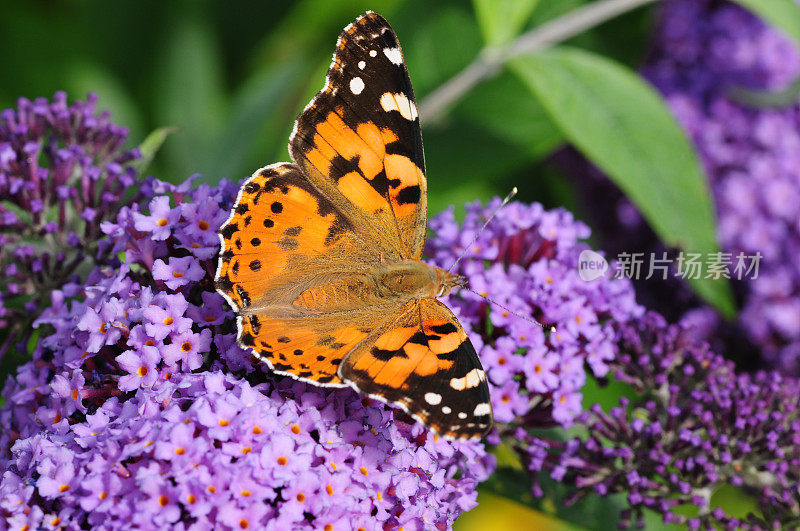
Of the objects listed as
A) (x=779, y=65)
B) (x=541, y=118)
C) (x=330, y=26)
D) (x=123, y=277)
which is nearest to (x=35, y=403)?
(x=123, y=277)

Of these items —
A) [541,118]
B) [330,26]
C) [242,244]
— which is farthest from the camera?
[330,26]

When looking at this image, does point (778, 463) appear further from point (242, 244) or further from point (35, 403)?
point (35, 403)

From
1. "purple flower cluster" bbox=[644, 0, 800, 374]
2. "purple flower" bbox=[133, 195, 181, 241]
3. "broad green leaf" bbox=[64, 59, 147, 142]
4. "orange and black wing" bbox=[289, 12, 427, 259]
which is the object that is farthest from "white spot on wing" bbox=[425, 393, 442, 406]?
"broad green leaf" bbox=[64, 59, 147, 142]

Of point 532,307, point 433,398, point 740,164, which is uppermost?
point 740,164

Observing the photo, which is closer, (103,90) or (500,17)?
(500,17)

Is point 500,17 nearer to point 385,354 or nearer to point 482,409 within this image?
point 385,354

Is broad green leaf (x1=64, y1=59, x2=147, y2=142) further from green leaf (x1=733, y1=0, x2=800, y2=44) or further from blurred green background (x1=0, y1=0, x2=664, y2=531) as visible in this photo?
green leaf (x1=733, y1=0, x2=800, y2=44)

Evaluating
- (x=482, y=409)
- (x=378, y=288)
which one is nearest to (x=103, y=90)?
(x=378, y=288)
